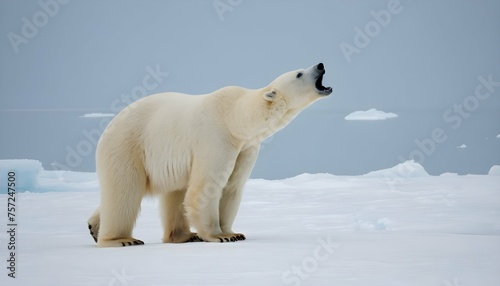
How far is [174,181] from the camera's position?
5.18m

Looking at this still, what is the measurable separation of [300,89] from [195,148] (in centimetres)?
98

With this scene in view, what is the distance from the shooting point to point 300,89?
4.91m

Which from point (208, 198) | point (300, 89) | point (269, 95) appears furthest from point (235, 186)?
point (300, 89)

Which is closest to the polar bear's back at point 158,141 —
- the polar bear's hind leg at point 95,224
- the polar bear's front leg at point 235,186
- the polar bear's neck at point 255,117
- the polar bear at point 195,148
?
the polar bear at point 195,148

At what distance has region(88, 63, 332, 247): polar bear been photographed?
4.91 m

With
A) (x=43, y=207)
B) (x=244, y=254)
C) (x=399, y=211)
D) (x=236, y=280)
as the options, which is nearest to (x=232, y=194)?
(x=244, y=254)

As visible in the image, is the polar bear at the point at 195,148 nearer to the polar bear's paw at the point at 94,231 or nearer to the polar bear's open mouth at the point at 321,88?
the polar bear's open mouth at the point at 321,88

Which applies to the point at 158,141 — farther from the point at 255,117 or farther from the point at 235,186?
the point at 255,117

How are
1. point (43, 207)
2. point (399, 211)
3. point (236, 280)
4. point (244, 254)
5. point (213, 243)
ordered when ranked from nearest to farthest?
point (236, 280) < point (244, 254) < point (213, 243) < point (399, 211) < point (43, 207)

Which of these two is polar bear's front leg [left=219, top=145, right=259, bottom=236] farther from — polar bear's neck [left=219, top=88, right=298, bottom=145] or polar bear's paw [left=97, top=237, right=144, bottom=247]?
polar bear's paw [left=97, top=237, right=144, bottom=247]

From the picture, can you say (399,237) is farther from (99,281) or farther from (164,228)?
(99,281)

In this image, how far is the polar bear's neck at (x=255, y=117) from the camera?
195 inches

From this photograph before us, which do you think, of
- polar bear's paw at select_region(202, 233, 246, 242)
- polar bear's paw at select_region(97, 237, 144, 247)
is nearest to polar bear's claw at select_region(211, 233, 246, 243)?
polar bear's paw at select_region(202, 233, 246, 242)

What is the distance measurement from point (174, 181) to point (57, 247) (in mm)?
1081
